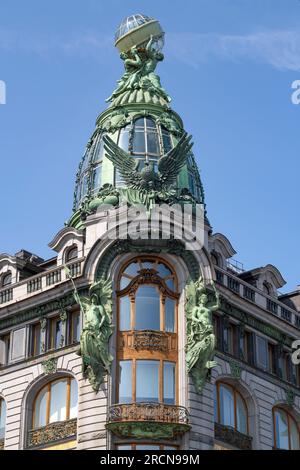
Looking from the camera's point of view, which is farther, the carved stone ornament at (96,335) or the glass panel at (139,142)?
the glass panel at (139,142)

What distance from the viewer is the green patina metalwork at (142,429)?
54.9 metres

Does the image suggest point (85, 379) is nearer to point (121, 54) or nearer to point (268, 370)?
point (268, 370)

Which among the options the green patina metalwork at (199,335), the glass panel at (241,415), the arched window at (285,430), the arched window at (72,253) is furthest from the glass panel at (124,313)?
the arched window at (285,430)

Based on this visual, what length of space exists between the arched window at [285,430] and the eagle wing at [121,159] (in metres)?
14.7

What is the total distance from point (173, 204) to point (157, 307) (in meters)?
5.62

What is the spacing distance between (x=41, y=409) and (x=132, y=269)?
27.4 ft

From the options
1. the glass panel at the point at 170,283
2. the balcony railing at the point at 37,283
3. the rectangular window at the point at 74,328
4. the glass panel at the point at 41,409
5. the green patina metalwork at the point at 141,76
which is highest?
the green patina metalwork at the point at 141,76

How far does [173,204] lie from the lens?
200 feet

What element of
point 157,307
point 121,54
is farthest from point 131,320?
point 121,54

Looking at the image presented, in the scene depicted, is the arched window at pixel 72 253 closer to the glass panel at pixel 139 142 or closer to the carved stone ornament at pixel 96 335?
the carved stone ornament at pixel 96 335

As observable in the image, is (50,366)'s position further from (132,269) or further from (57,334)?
(132,269)

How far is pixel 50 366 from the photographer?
5966cm

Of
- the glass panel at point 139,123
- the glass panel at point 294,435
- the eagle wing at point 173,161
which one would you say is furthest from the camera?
the glass panel at point 139,123
